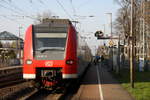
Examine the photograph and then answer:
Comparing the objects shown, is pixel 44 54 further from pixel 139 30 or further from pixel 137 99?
pixel 139 30

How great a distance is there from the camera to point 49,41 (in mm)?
13977

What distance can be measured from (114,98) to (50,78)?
9.66 ft

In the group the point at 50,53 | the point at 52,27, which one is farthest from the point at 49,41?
the point at 52,27

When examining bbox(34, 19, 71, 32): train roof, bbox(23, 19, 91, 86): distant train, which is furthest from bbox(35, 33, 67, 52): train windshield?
bbox(34, 19, 71, 32): train roof

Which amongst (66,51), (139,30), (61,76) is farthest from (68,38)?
(139,30)

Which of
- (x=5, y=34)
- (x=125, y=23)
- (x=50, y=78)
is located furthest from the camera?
(x=5, y=34)

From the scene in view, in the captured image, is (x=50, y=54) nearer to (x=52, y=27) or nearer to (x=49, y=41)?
(x=49, y=41)

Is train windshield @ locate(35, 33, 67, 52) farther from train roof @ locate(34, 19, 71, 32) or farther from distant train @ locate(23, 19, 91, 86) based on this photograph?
train roof @ locate(34, 19, 71, 32)

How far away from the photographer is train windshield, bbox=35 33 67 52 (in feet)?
45.5

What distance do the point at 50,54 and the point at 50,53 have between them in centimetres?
5

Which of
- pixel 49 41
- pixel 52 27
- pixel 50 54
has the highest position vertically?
pixel 52 27

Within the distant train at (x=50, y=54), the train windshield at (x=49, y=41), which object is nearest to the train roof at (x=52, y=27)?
the distant train at (x=50, y=54)

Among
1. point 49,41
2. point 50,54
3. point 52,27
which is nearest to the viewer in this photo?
point 50,54

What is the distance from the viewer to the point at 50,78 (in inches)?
534
